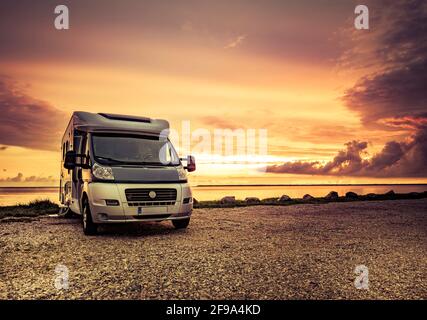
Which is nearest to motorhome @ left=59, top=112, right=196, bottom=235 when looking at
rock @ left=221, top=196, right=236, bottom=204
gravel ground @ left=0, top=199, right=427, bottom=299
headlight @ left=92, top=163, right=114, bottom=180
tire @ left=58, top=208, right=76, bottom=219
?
headlight @ left=92, top=163, right=114, bottom=180

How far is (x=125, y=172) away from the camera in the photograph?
8734mm

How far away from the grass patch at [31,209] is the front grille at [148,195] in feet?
22.3

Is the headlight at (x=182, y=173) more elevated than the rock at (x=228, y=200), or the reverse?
the headlight at (x=182, y=173)

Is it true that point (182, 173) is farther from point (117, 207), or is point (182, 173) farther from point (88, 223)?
point (88, 223)

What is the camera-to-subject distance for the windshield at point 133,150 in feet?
29.8

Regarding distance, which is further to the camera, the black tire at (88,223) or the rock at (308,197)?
the rock at (308,197)

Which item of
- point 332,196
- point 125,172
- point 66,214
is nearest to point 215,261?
point 125,172

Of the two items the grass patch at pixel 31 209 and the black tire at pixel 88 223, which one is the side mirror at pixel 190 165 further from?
the grass patch at pixel 31 209

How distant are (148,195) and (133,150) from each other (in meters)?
1.43

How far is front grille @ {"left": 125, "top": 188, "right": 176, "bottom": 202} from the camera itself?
866 centimetres

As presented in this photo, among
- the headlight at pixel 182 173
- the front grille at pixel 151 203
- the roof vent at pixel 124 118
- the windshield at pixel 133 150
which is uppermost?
the roof vent at pixel 124 118

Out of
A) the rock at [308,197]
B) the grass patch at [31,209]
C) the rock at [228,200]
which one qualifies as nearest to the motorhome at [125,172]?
the grass patch at [31,209]
